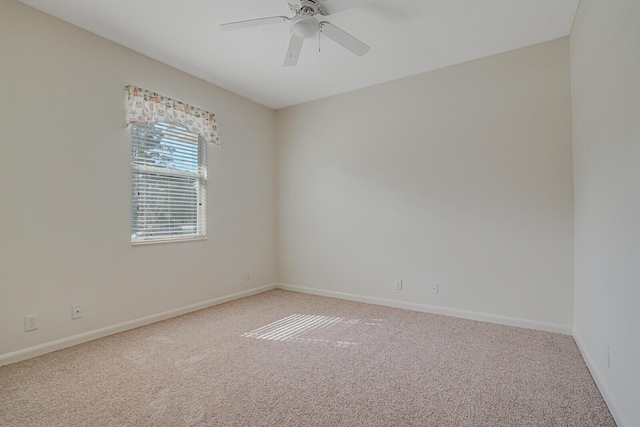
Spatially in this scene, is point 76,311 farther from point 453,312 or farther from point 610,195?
point 610,195

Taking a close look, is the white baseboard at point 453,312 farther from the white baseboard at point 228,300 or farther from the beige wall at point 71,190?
the beige wall at point 71,190

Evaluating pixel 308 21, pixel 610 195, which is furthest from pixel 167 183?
pixel 610 195

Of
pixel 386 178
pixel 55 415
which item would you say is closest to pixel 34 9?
pixel 55 415

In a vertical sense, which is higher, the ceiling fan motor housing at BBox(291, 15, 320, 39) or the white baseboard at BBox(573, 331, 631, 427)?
the ceiling fan motor housing at BBox(291, 15, 320, 39)

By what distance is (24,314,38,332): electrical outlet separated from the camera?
2.41 metres

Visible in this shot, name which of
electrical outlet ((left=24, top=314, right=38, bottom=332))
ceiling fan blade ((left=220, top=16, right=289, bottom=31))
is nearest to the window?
electrical outlet ((left=24, top=314, right=38, bottom=332))

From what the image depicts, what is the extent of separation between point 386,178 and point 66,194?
3084 mm

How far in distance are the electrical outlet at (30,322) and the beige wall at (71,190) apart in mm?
29

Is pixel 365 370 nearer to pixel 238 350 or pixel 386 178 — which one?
pixel 238 350

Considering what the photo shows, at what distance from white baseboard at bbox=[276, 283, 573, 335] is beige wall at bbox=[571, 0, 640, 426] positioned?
14.4 inches

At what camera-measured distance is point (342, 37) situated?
93.2 inches

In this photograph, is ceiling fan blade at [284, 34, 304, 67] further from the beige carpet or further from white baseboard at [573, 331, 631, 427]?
white baseboard at [573, 331, 631, 427]

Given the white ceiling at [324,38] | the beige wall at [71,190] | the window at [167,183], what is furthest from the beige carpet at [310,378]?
the white ceiling at [324,38]

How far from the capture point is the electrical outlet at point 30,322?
7.91ft
